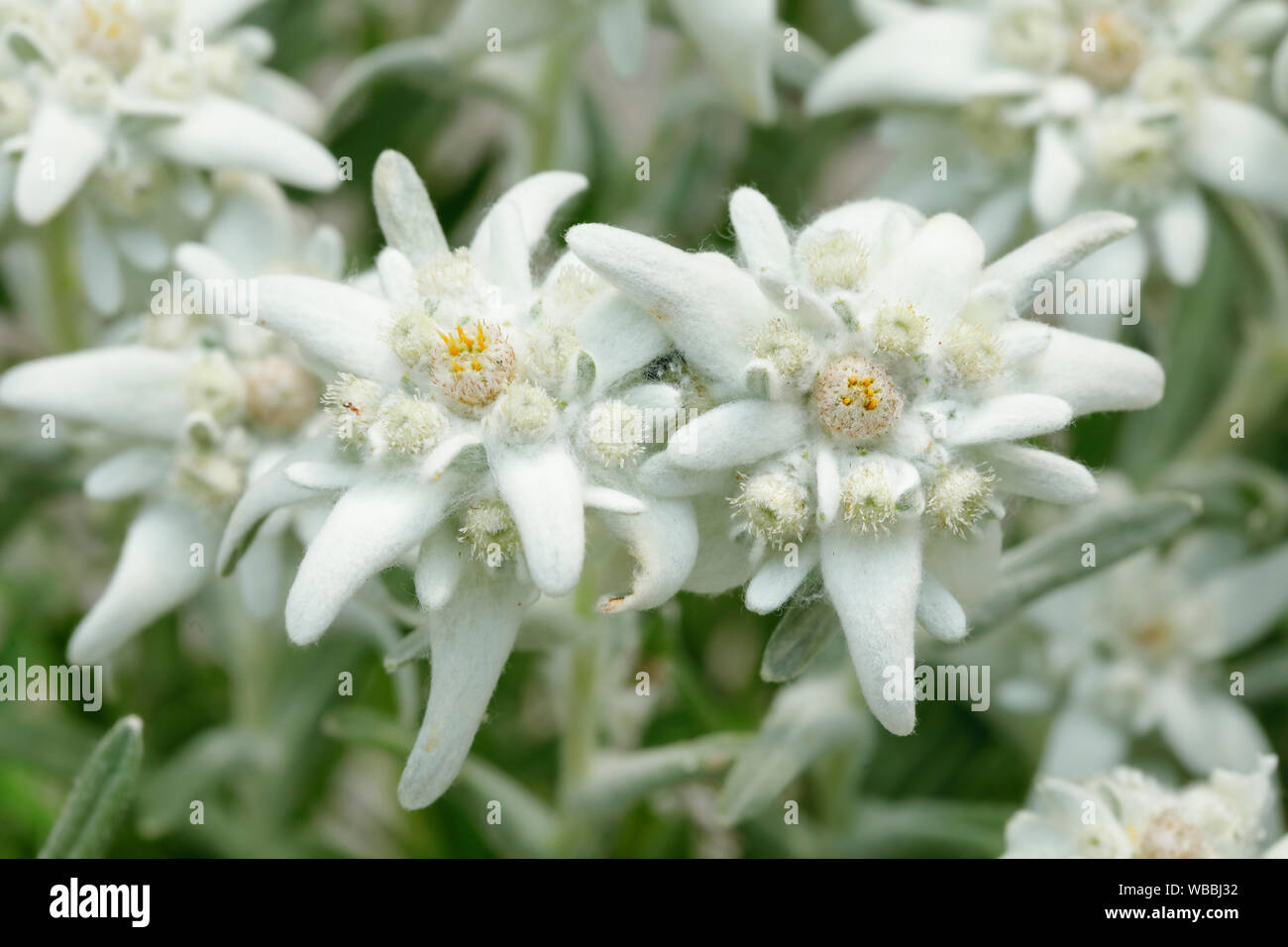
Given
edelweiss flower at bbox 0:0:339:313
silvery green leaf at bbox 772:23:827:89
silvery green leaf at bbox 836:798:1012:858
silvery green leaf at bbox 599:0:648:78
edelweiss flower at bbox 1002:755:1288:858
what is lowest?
silvery green leaf at bbox 836:798:1012:858

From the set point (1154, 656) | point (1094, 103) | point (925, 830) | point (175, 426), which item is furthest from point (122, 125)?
point (1154, 656)

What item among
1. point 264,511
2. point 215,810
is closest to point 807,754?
point 264,511

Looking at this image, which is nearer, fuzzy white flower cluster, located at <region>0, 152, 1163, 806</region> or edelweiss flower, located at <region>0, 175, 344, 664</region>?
fuzzy white flower cluster, located at <region>0, 152, 1163, 806</region>

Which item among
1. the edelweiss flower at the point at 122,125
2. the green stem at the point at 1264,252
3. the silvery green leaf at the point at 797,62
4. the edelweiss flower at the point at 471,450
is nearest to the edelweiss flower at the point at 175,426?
the edelweiss flower at the point at 122,125

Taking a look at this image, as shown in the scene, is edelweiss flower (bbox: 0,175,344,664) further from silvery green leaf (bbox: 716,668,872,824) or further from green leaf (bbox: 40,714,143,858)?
silvery green leaf (bbox: 716,668,872,824)

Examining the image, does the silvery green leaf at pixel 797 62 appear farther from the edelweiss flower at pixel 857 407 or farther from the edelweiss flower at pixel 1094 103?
the edelweiss flower at pixel 857 407

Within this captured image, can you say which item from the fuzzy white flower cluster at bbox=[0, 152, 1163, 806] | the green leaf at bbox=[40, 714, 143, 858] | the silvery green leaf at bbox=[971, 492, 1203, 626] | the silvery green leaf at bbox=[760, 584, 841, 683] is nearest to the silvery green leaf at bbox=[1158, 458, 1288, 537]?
the silvery green leaf at bbox=[971, 492, 1203, 626]

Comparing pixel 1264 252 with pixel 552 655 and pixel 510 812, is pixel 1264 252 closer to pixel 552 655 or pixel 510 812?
pixel 552 655
